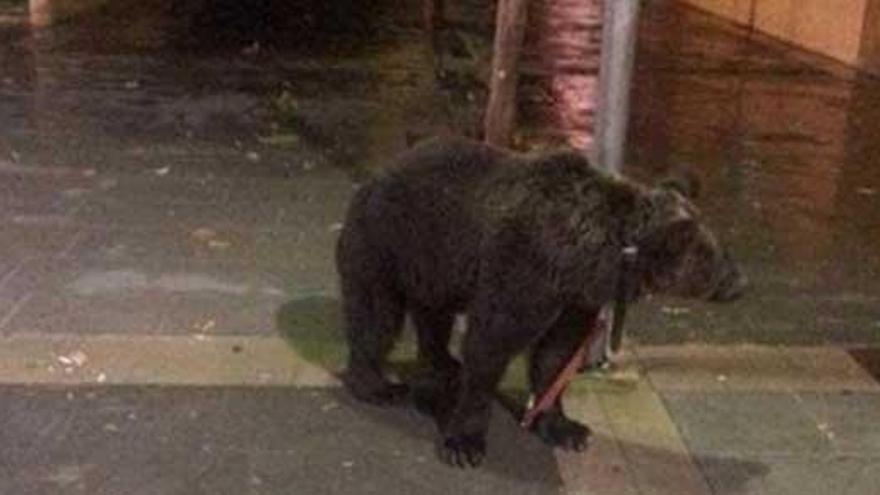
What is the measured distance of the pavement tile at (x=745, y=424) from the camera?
4.90m

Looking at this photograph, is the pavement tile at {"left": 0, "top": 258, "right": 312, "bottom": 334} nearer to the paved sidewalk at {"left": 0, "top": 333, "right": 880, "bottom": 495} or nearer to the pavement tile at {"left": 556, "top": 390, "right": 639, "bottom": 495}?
the paved sidewalk at {"left": 0, "top": 333, "right": 880, "bottom": 495}

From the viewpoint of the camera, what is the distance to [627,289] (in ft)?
14.3

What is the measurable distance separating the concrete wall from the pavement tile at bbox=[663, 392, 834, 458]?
1122 centimetres

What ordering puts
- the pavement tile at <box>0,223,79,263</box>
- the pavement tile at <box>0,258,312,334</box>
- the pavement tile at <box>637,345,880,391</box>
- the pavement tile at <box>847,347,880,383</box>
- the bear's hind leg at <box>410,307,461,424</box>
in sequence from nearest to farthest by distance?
the bear's hind leg at <box>410,307,461,424</box> < the pavement tile at <box>637,345,880,391</box> < the pavement tile at <box>847,347,880,383</box> < the pavement tile at <box>0,258,312,334</box> < the pavement tile at <box>0,223,79,263</box>

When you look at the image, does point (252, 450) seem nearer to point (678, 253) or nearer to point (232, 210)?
point (678, 253)

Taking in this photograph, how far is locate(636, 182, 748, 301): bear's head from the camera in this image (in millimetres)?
4293

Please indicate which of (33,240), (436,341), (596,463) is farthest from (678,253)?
(33,240)

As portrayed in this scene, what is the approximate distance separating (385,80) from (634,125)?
2.75m

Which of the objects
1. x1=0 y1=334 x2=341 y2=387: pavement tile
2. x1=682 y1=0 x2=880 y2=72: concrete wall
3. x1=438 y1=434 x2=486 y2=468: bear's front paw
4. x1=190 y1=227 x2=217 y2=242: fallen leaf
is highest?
x1=438 y1=434 x2=486 y2=468: bear's front paw

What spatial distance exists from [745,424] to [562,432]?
737 millimetres

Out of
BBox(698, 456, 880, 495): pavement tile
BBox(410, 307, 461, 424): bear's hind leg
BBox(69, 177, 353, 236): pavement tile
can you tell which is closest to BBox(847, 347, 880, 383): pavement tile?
BBox(698, 456, 880, 495): pavement tile

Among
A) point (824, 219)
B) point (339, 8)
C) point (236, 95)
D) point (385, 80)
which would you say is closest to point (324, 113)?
point (236, 95)

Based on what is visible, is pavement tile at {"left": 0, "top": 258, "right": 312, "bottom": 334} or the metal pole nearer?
the metal pole

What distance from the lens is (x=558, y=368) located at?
4.83 meters
